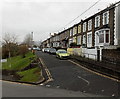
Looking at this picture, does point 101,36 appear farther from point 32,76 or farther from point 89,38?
point 32,76

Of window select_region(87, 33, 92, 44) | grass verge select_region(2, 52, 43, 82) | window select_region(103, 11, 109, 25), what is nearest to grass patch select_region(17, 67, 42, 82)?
grass verge select_region(2, 52, 43, 82)

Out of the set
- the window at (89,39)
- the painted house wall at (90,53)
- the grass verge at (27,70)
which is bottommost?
the grass verge at (27,70)

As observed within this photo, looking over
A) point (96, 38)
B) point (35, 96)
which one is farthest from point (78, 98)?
point (96, 38)

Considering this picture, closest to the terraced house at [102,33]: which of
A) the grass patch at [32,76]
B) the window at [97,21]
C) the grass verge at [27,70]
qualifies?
the window at [97,21]

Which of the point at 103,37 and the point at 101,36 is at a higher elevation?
the point at 101,36

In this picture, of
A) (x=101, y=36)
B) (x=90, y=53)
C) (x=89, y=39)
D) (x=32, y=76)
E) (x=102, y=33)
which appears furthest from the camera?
(x=89, y=39)

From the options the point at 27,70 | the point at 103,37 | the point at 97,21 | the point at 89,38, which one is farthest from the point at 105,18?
the point at 27,70

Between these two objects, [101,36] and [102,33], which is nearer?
[102,33]

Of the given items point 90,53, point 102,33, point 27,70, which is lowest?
point 27,70

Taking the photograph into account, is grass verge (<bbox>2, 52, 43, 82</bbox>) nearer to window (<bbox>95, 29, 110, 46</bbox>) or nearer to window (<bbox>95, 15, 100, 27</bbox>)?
window (<bbox>95, 29, 110, 46</bbox>)

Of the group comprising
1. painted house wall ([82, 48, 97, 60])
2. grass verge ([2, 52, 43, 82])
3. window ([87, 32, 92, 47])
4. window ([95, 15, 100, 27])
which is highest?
window ([95, 15, 100, 27])

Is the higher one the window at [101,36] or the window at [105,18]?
the window at [105,18]

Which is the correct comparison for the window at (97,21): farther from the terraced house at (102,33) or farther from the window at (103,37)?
the window at (103,37)

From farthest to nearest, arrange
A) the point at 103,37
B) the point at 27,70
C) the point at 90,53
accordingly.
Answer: the point at 103,37, the point at 90,53, the point at 27,70
